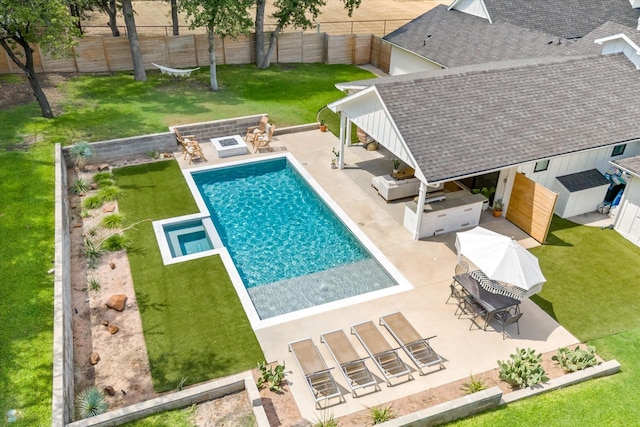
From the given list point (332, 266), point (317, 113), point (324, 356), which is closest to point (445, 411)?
point (324, 356)

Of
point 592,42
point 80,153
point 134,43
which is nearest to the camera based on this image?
point 80,153

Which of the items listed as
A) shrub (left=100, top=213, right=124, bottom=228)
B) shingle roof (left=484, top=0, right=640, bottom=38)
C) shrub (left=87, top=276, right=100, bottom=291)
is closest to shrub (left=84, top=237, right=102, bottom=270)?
shrub (left=87, top=276, right=100, bottom=291)

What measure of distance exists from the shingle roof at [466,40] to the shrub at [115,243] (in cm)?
2010

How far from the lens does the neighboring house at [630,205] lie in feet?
55.7

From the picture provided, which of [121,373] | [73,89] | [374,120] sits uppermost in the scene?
[374,120]

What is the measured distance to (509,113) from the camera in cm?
1800

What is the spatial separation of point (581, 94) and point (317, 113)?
13823mm

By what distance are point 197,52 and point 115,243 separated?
821 inches

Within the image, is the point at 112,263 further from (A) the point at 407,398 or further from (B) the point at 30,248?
(A) the point at 407,398

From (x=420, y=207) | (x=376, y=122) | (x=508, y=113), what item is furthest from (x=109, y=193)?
(x=508, y=113)

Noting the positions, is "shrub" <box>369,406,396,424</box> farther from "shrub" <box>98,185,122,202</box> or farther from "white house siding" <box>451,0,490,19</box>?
"white house siding" <box>451,0,490,19</box>

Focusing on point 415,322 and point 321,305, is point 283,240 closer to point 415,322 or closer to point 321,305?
point 321,305

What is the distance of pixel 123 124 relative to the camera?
25.1m

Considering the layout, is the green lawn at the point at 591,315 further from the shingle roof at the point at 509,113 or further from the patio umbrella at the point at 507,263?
the shingle roof at the point at 509,113
